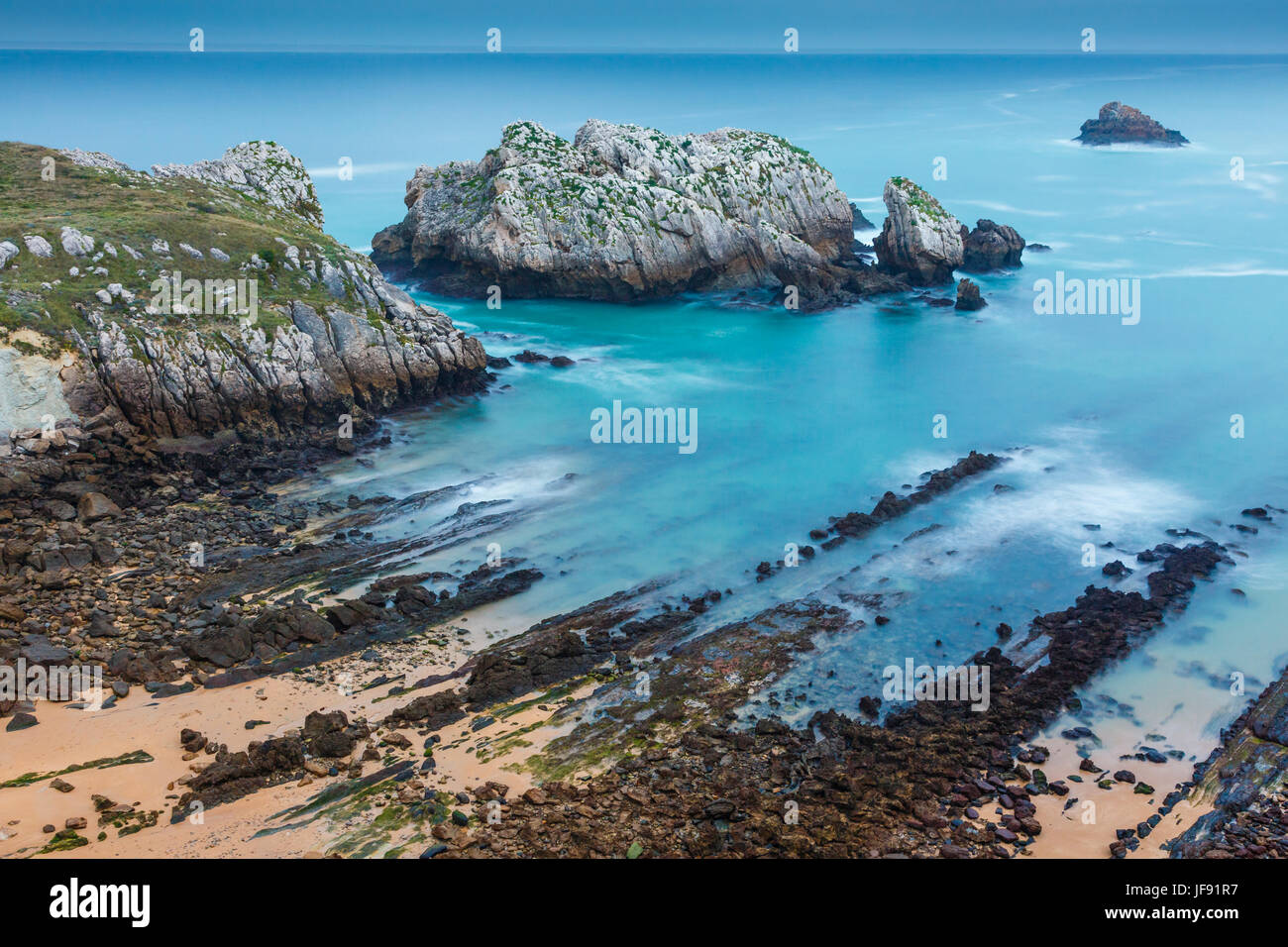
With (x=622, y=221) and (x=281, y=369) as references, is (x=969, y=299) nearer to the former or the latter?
(x=622, y=221)

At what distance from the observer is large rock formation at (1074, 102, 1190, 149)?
10525 centimetres

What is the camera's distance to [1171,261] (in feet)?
225

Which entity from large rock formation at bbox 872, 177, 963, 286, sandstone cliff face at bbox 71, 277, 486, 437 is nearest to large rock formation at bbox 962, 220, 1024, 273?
large rock formation at bbox 872, 177, 963, 286

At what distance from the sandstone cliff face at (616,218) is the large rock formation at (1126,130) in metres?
57.5

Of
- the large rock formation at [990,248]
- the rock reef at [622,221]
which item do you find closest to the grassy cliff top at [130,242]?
the rock reef at [622,221]

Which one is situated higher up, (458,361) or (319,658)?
(458,361)

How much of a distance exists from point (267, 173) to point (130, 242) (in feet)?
51.4

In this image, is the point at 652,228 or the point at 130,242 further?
the point at 652,228

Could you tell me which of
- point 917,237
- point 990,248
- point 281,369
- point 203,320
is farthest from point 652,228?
point 203,320

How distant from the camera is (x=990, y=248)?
2554 inches

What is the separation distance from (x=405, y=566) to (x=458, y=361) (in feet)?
51.5

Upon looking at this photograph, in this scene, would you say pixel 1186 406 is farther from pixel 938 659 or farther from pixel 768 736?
pixel 768 736

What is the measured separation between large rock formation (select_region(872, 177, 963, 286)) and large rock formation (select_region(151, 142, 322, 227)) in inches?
1302

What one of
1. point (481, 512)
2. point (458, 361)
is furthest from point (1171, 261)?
point (481, 512)
